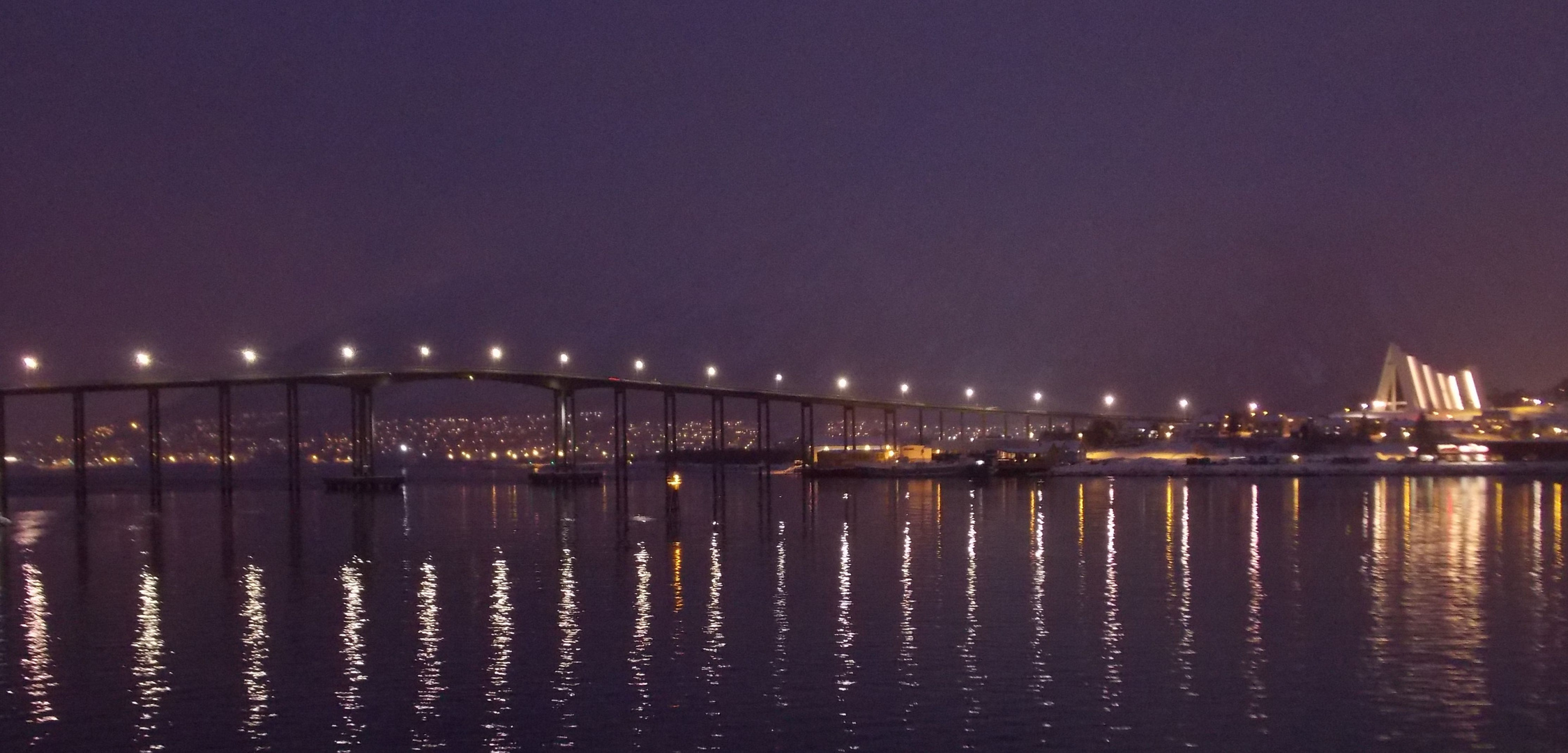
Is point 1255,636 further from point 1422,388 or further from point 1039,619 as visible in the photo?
point 1422,388

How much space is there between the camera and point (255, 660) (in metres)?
16.2

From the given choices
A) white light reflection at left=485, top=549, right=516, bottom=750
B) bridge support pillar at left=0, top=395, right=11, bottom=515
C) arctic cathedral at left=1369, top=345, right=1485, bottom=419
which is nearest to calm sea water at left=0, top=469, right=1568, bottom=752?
white light reflection at left=485, top=549, right=516, bottom=750

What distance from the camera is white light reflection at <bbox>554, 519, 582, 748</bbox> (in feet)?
41.3

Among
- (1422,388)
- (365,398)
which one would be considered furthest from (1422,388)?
(365,398)

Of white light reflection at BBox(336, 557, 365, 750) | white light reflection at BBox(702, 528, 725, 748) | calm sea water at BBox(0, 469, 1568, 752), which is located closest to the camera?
calm sea water at BBox(0, 469, 1568, 752)

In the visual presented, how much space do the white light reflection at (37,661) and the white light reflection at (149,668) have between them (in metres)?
0.86

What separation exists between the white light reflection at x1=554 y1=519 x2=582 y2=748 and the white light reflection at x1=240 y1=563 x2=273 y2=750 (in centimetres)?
279

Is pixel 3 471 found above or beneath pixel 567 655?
above

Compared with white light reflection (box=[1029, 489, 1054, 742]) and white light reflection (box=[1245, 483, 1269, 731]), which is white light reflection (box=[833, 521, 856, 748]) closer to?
white light reflection (box=[1029, 489, 1054, 742])

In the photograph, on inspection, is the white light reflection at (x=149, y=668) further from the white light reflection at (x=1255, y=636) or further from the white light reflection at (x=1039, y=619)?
the white light reflection at (x=1255, y=636)

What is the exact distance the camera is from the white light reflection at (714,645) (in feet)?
42.0

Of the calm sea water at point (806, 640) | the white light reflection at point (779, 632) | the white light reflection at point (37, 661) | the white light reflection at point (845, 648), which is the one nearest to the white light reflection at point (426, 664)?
the calm sea water at point (806, 640)

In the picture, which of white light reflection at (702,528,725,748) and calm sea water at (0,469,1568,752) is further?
white light reflection at (702,528,725,748)

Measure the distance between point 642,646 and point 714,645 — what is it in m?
0.92
